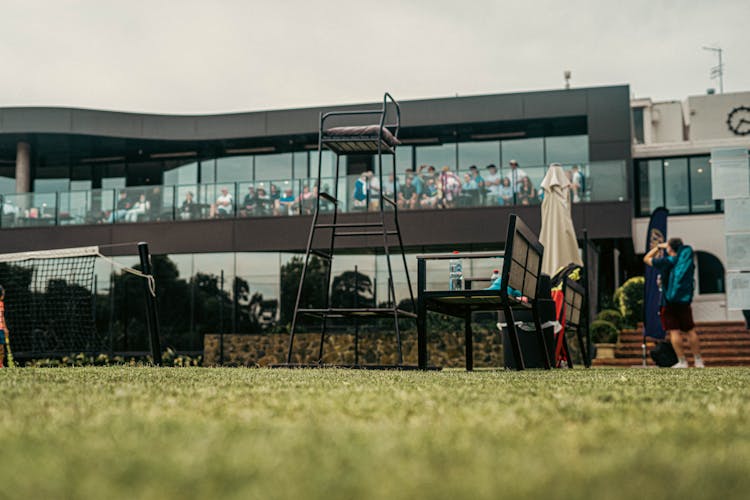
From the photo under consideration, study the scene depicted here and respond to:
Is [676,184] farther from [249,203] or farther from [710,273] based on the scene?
[249,203]

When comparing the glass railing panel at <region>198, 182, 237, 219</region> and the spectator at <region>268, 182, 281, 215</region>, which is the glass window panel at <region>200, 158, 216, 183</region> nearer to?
the glass railing panel at <region>198, 182, 237, 219</region>

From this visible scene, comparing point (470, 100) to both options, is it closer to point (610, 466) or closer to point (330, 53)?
point (330, 53)

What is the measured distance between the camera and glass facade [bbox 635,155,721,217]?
2598cm

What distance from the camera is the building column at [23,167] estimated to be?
97.7 feet

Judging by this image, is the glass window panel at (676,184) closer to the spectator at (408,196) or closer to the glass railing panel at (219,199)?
the spectator at (408,196)

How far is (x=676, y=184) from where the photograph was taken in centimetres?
2627

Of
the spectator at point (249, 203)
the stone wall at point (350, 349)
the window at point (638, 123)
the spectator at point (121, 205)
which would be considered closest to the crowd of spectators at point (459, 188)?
the spectator at point (249, 203)

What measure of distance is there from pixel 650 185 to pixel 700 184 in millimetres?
1434

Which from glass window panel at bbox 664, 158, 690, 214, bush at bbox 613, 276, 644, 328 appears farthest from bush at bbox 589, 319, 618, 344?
glass window panel at bbox 664, 158, 690, 214

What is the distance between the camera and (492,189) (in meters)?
22.0

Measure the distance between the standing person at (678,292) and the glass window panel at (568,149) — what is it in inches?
612

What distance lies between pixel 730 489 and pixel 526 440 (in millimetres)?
684

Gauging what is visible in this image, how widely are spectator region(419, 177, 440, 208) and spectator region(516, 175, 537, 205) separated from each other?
6.85ft

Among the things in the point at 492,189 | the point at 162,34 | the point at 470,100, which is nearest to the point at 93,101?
the point at 162,34
